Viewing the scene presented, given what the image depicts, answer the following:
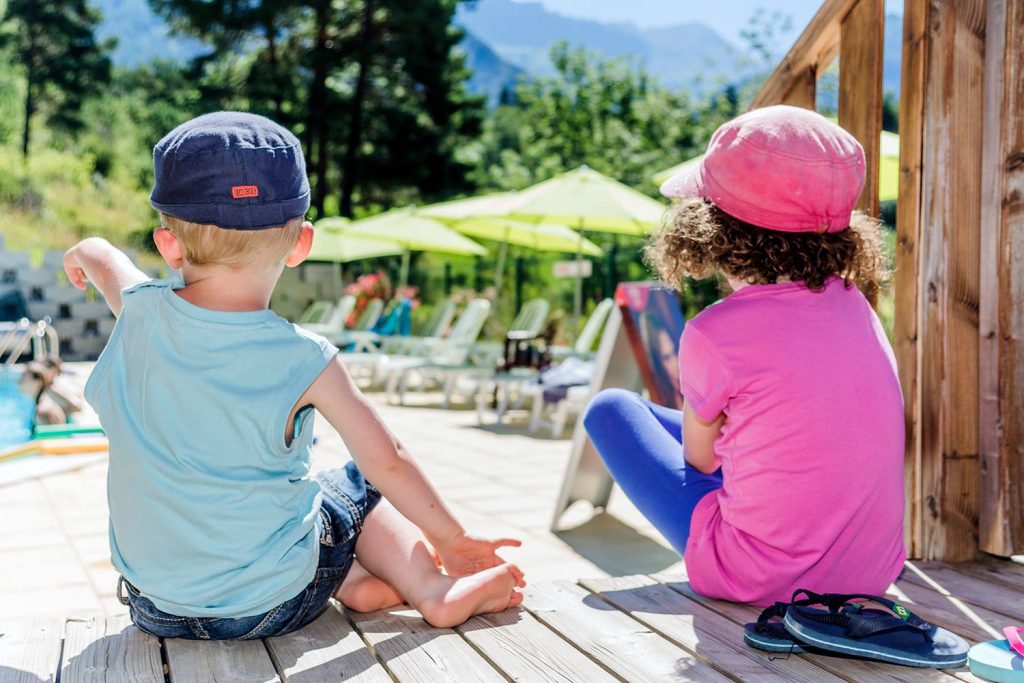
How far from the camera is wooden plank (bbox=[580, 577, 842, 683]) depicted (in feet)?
5.62

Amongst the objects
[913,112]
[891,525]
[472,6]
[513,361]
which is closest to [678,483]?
[891,525]

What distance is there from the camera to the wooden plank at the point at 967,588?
2.12m

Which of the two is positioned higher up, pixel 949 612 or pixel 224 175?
pixel 224 175

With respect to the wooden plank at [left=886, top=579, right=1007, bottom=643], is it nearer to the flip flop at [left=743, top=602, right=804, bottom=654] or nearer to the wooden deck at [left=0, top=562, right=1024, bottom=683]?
the wooden deck at [left=0, top=562, right=1024, bottom=683]

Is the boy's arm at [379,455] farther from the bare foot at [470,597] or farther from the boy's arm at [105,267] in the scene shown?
the boy's arm at [105,267]

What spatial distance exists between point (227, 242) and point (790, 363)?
1.03 m

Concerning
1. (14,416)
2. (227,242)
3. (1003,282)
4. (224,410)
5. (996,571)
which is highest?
(227,242)

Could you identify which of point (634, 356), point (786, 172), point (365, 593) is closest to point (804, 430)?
point (786, 172)

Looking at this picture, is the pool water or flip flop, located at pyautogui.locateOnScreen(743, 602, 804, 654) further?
the pool water

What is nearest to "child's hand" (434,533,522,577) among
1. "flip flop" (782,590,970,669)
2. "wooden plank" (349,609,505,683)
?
"wooden plank" (349,609,505,683)

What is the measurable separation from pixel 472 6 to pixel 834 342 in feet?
75.8

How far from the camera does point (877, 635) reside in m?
1.75

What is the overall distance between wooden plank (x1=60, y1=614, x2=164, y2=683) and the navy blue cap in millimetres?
761

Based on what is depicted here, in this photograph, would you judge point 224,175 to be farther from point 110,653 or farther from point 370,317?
point 370,317
